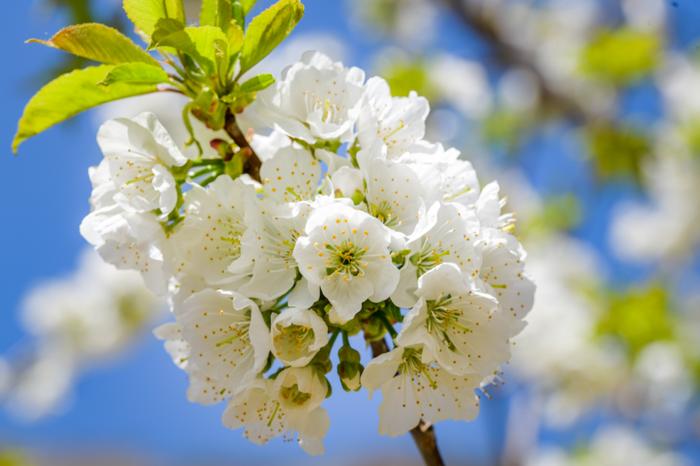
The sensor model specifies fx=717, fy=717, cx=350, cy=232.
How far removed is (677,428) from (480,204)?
120 inches

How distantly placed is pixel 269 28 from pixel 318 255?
0.31 m

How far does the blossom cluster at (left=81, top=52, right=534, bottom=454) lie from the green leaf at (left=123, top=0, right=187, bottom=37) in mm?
148

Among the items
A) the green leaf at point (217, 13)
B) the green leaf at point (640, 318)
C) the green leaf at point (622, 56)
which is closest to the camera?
the green leaf at point (217, 13)

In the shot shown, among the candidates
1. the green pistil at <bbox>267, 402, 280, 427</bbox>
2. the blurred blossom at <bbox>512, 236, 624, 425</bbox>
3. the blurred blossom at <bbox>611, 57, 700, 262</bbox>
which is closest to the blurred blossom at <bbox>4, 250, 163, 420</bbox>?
the blurred blossom at <bbox>512, 236, 624, 425</bbox>

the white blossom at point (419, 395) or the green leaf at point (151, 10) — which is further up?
the green leaf at point (151, 10)

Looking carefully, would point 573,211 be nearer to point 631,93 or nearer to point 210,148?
point 631,93

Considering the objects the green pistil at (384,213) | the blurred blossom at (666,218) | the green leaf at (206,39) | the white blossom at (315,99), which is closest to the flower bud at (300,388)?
the green pistil at (384,213)

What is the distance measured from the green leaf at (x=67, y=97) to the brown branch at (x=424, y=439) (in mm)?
478

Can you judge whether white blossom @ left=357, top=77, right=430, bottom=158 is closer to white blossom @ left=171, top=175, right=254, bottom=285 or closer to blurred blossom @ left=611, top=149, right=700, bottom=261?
white blossom @ left=171, top=175, right=254, bottom=285

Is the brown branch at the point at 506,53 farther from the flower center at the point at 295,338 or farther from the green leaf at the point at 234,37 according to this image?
the flower center at the point at 295,338

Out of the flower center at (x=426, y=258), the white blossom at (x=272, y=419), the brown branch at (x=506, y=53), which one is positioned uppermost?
the brown branch at (x=506, y=53)

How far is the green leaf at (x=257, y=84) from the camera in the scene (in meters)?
0.98

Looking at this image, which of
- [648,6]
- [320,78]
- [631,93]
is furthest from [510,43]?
[320,78]

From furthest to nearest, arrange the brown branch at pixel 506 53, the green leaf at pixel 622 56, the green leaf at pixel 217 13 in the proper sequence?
1. the brown branch at pixel 506 53
2. the green leaf at pixel 622 56
3. the green leaf at pixel 217 13
